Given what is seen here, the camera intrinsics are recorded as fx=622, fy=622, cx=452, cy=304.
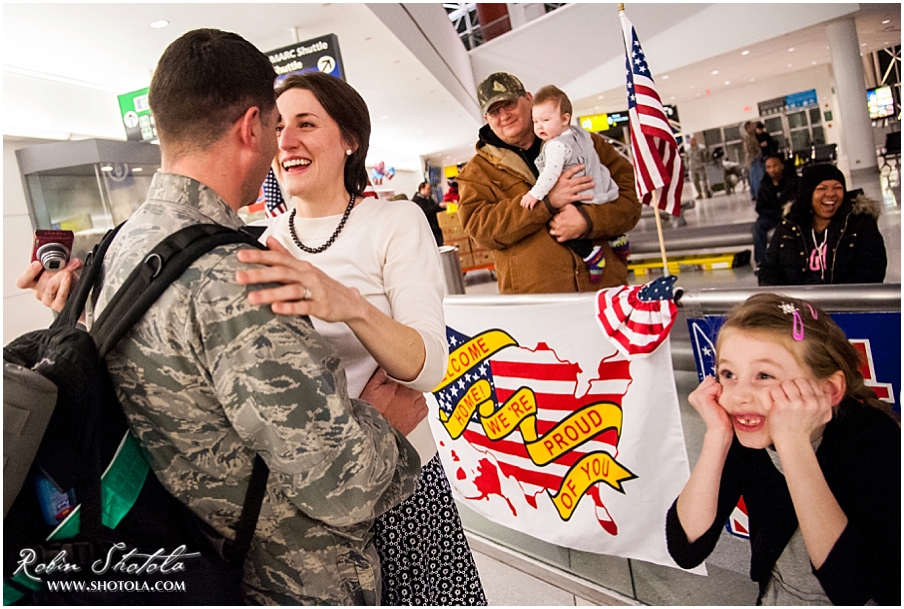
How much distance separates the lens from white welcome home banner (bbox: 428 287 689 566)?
202 centimetres

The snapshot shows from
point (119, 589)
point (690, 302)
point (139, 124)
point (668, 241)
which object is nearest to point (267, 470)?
point (119, 589)

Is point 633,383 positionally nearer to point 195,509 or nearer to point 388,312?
point 388,312

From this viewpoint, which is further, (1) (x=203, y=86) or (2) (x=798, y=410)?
(2) (x=798, y=410)

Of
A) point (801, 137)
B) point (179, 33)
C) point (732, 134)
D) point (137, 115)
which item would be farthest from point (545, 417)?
point (732, 134)

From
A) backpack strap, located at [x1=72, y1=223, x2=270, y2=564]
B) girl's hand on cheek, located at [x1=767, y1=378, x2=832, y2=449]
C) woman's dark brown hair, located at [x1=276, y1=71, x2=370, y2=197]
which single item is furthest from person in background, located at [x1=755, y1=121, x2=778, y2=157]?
backpack strap, located at [x1=72, y1=223, x2=270, y2=564]

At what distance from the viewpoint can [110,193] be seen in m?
6.91

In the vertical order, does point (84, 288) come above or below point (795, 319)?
above

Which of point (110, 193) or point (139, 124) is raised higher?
point (139, 124)

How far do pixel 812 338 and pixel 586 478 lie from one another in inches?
38.4

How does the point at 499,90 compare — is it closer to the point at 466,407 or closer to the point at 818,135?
the point at 466,407

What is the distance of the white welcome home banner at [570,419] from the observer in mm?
2023

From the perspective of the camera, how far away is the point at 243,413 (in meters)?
0.87

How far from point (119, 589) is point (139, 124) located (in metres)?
7.08

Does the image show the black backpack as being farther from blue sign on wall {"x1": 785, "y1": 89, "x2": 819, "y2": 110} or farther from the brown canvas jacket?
blue sign on wall {"x1": 785, "y1": 89, "x2": 819, "y2": 110}
